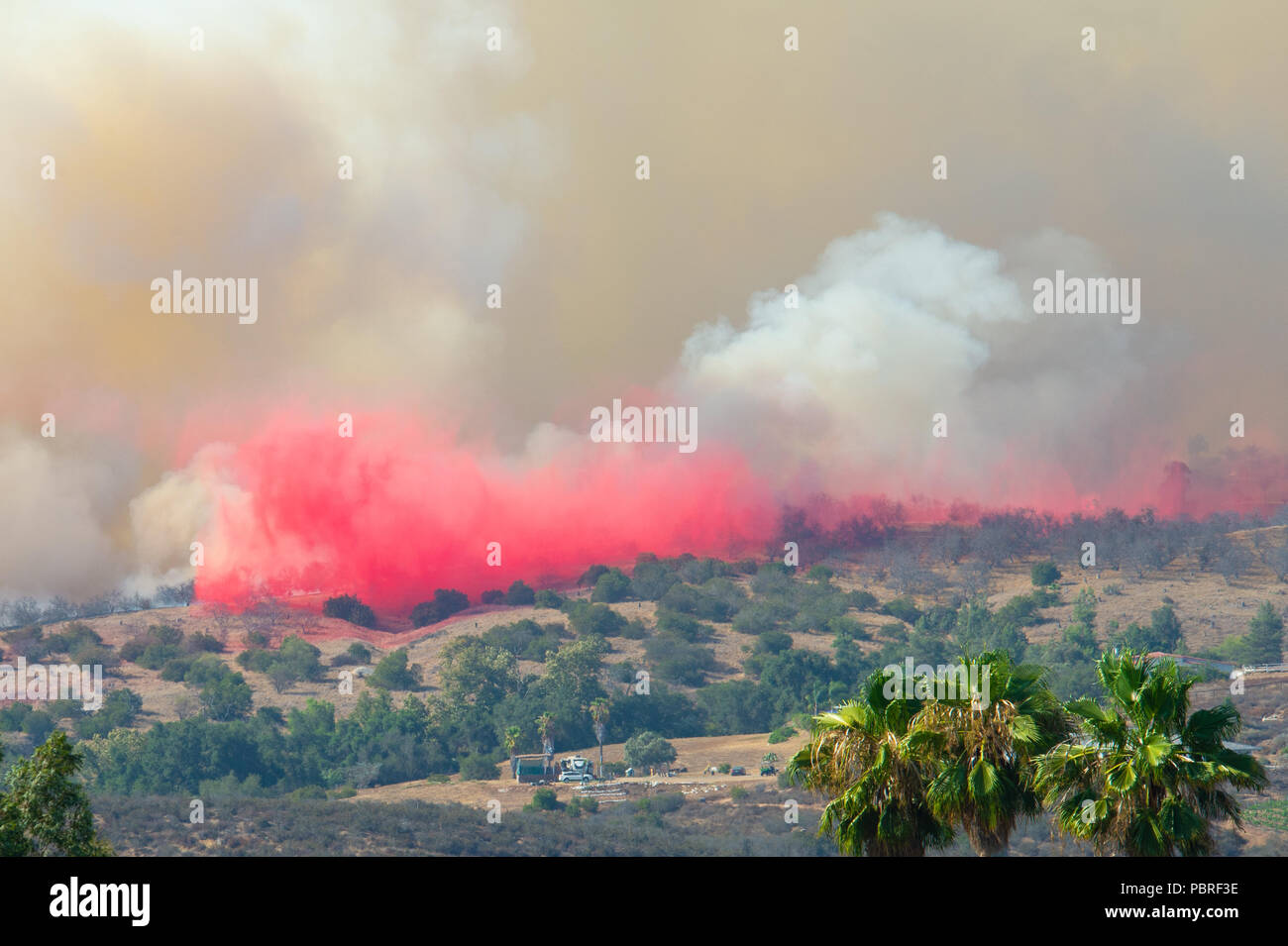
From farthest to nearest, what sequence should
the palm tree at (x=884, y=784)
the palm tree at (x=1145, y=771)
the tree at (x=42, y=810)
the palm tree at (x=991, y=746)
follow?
the tree at (x=42, y=810)
the palm tree at (x=884, y=784)
the palm tree at (x=991, y=746)
the palm tree at (x=1145, y=771)

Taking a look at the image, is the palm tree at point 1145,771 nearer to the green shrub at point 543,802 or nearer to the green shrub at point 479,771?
the green shrub at point 543,802

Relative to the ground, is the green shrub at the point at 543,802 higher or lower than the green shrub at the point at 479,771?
lower

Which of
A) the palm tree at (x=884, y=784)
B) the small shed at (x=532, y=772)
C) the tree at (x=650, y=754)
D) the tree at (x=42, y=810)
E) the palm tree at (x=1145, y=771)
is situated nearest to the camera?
the palm tree at (x=1145, y=771)

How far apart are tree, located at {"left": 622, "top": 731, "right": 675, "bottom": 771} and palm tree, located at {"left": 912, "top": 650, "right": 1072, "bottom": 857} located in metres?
155

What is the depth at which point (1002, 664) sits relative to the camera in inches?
1681

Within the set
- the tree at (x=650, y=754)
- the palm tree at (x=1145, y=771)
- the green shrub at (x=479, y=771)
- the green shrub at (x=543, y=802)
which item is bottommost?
the green shrub at (x=543, y=802)

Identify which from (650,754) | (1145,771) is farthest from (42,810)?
(650,754)

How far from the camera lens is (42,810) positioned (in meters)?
51.0

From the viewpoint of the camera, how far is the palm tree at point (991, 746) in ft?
133

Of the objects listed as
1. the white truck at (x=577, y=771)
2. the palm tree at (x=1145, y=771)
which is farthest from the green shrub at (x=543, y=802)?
the palm tree at (x=1145, y=771)

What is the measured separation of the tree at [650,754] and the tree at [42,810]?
146m

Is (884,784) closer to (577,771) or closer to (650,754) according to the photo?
(577,771)
